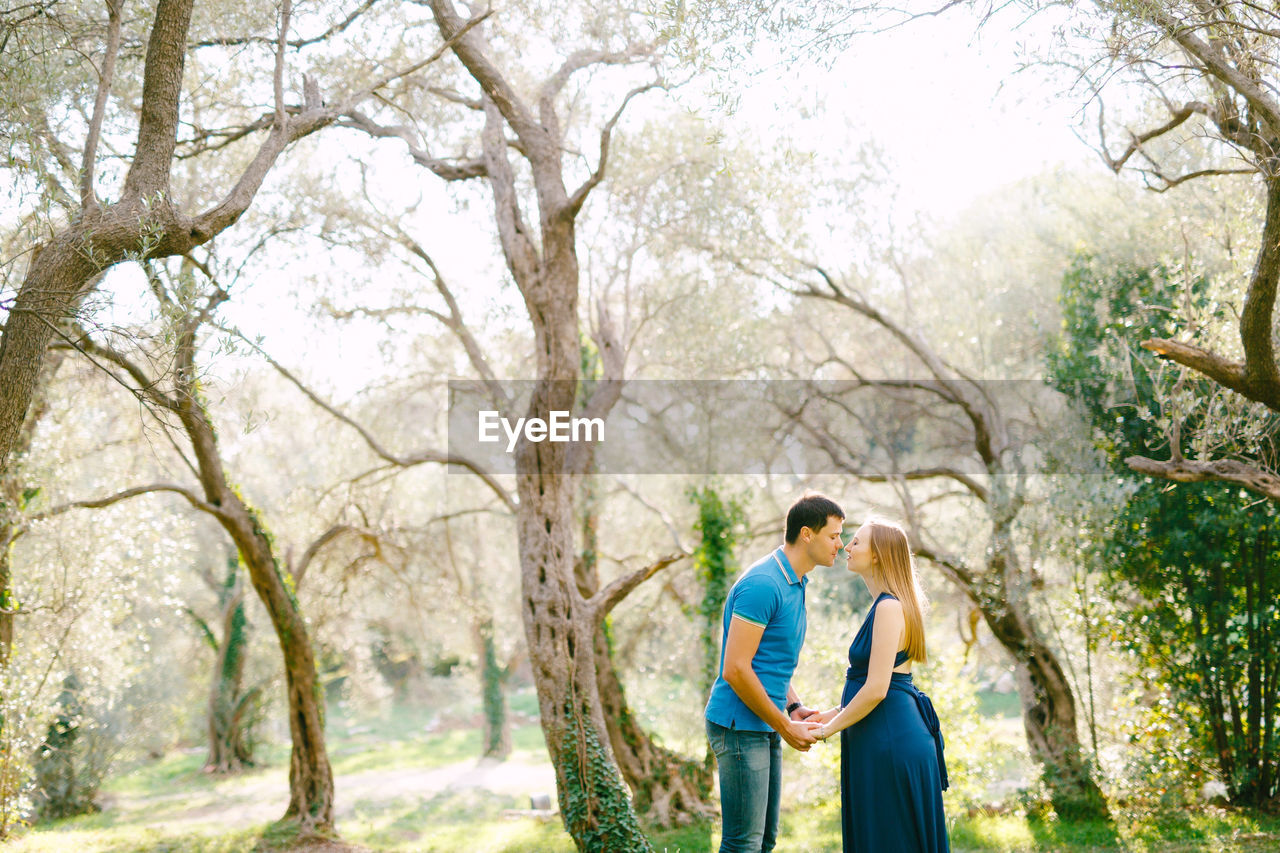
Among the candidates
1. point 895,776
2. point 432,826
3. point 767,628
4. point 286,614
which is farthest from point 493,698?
point 895,776

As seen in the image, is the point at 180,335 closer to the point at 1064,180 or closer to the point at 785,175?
the point at 785,175

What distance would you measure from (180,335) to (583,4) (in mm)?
6352

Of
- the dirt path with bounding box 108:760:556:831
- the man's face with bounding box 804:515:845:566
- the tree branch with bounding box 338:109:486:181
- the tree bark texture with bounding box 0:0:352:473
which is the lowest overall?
the dirt path with bounding box 108:760:556:831

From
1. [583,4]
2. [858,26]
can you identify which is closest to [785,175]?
[583,4]

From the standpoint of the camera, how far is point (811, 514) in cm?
369

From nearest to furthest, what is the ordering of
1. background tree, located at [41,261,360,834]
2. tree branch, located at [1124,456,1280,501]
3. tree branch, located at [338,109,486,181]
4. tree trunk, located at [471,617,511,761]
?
tree branch, located at [1124,456,1280,501], tree branch, located at [338,109,486,181], background tree, located at [41,261,360,834], tree trunk, located at [471,617,511,761]

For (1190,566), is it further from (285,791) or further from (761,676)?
(285,791)

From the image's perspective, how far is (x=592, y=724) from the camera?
7.22 m

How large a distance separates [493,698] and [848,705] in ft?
51.8

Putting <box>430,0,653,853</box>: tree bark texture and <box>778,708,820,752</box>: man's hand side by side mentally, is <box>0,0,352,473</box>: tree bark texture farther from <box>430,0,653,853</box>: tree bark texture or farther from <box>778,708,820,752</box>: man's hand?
<box>778,708,820,752</box>: man's hand

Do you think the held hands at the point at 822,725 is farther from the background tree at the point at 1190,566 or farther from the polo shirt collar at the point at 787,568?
the background tree at the point at 1190,566

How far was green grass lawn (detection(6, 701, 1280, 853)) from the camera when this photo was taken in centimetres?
759

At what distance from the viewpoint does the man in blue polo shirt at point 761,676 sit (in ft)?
11.5

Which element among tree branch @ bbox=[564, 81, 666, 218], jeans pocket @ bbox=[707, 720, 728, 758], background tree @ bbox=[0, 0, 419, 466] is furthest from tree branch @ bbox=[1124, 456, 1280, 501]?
background tree @ bbox=[0, 0, 419, 466]
